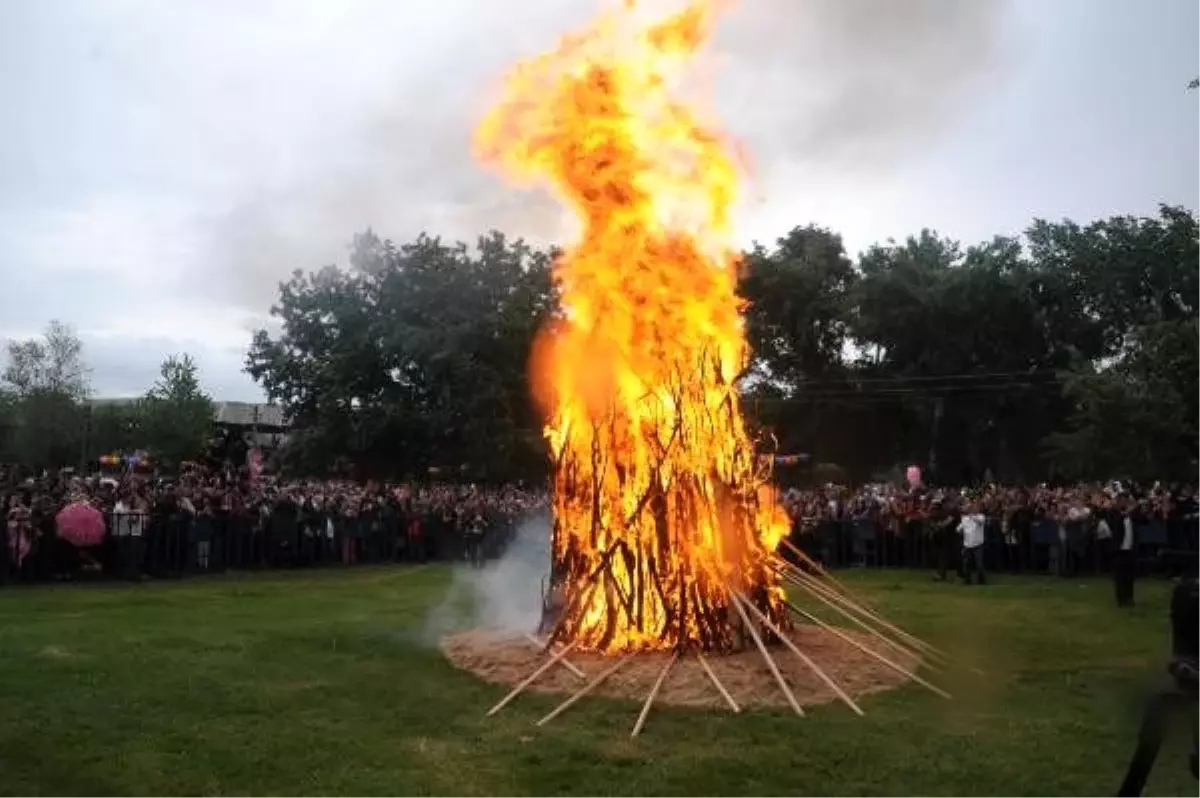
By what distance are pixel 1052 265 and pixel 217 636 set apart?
44.1 meters

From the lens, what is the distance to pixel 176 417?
5828cm

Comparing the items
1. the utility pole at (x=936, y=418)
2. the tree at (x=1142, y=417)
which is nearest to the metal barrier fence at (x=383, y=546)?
the tree at (x=1142, y=417)

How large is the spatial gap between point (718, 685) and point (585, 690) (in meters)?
1.20

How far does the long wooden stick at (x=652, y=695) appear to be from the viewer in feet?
29.9

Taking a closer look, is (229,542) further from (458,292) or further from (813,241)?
(813,241)

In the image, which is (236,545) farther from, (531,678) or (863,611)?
(863,611)

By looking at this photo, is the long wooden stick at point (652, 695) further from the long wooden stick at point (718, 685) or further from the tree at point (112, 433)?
the tree at point (112, 433)

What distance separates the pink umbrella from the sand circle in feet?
37.2

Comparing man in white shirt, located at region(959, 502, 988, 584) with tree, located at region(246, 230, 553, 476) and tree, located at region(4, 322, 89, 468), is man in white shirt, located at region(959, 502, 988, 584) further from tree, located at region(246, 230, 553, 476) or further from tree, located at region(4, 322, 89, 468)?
tree, located at region(4, 322, 89, 468)

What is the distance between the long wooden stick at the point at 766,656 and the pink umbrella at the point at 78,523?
14.2 metres

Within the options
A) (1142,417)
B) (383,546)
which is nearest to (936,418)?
(1142,417)

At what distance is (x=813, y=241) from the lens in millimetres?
52000

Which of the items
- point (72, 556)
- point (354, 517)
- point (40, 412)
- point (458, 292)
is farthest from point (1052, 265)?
point (40, 412)

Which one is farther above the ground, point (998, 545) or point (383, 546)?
point (998, 545)
